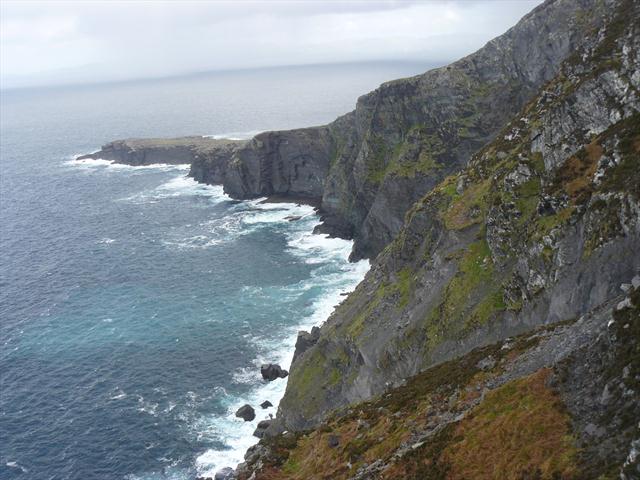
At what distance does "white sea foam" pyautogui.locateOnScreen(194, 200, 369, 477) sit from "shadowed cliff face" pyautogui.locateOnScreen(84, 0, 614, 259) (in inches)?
240

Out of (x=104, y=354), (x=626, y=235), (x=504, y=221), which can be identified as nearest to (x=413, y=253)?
(x=504, y=221)

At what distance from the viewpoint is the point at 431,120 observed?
115625 millimetres

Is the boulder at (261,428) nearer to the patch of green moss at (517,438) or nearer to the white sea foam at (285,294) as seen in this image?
the white sea foam at (285,294)

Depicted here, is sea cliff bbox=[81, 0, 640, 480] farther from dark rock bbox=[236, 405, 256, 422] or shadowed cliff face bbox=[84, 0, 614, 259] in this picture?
dark rock bbox=[236, 405, 256, 422]

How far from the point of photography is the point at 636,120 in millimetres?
44031

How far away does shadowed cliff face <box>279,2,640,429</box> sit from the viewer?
40750 millimetres

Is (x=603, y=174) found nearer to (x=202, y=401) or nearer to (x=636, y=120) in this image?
(x=636, y=120)

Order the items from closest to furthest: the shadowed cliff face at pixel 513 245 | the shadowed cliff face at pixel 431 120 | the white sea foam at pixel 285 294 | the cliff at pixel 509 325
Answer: the cliff at pixel 509 325 → the shadowed cliff face at pixel 513 245 → the white sea foam at pixel 285 294 → the shadowed cliff face at pixel 431 120

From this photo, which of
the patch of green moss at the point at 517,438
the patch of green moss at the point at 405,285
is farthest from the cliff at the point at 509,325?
the patch of green moss at the point at 405,285

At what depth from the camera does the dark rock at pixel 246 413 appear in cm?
7019

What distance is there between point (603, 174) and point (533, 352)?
60.3 ft

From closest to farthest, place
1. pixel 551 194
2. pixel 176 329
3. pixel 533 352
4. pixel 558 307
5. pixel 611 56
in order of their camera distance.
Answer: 1. pixel 533 352
2. pixel 558 307
3. pixel 551 194
4. pixel 611 56
5. pixel 176 329

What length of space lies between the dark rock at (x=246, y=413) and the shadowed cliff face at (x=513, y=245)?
4.94m

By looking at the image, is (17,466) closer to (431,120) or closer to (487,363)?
(487,363)
